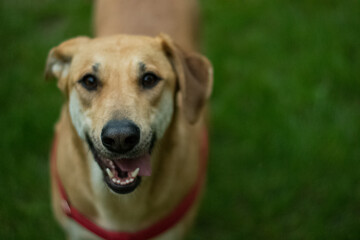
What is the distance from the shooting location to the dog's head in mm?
2602

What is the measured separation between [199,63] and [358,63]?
278 cm

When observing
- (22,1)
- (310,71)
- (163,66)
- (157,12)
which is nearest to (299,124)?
(310,71)

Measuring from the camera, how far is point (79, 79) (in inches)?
113

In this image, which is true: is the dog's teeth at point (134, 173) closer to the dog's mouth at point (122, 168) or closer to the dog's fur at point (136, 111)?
the dog's mouth at point (122, 168)

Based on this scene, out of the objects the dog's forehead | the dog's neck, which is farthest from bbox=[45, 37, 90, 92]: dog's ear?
the dog's neck

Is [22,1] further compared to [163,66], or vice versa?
[22,1]

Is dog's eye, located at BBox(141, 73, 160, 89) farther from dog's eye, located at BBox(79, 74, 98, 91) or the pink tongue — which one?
the pink tongue

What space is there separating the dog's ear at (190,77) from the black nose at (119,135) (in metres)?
0.61

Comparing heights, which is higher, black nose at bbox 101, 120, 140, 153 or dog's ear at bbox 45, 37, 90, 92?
dog's ear at bbox 45, 37, 90, 92

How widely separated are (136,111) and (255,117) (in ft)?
7.93

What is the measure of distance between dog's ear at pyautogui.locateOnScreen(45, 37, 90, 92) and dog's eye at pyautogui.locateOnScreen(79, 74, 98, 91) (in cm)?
27

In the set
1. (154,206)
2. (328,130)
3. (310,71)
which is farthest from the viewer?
(310,71)

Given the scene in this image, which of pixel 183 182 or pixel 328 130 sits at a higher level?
pixel 328 130

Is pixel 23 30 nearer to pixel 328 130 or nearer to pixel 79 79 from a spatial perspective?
pixel 79 79
